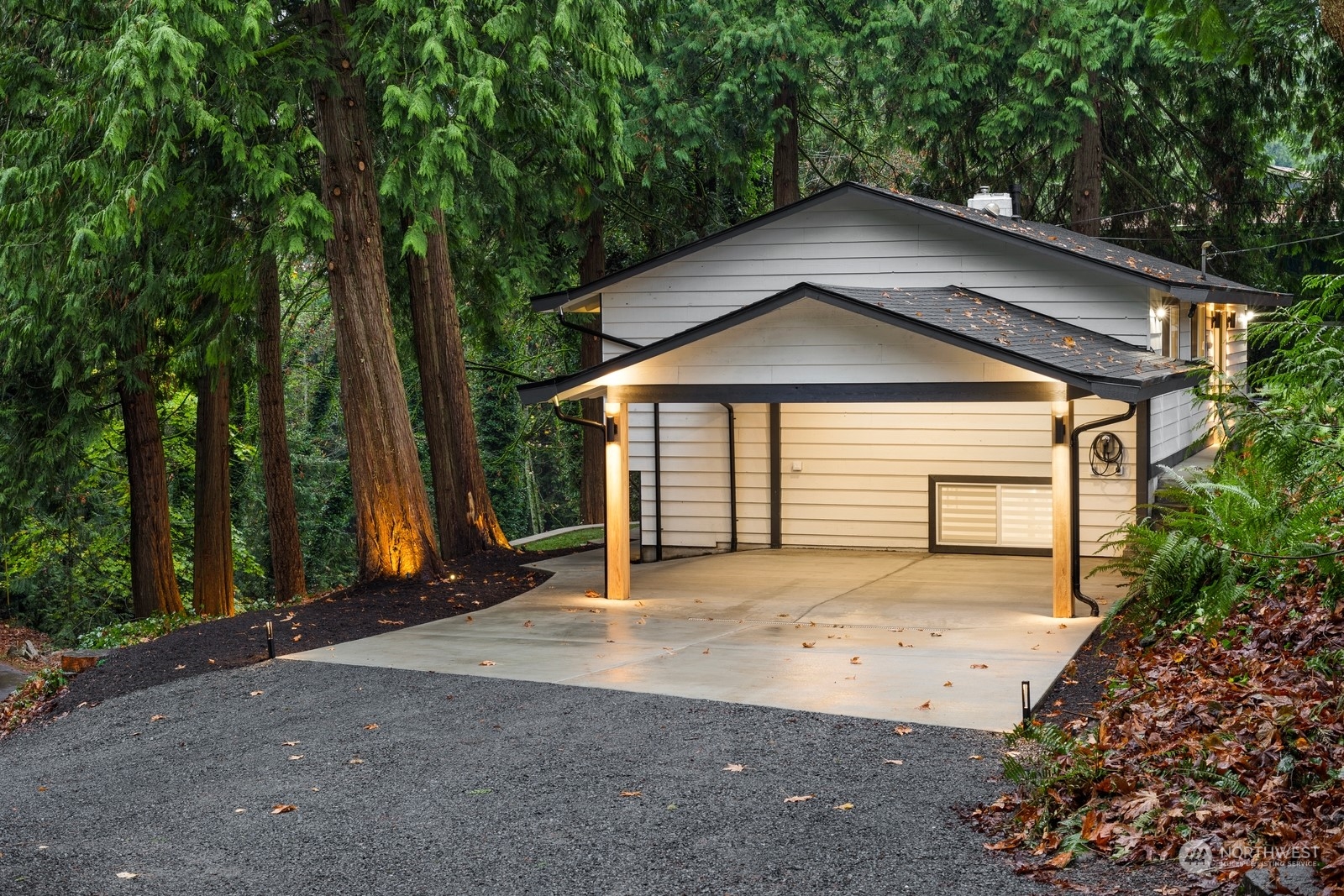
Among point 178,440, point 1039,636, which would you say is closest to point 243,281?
point 1039,636

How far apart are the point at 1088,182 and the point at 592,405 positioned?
884 cm

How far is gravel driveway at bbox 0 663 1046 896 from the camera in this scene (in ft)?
17.7

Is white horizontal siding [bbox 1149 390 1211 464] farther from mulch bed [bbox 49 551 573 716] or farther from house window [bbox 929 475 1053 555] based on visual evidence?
mulch bed [bbox 49 551 573 716]

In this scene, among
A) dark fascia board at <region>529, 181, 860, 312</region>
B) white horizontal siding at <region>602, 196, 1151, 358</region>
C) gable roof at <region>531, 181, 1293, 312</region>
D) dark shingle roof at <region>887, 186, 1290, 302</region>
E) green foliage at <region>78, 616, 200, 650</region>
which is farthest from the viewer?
dark fascia board at <region>529, 181, 860, 312</region>

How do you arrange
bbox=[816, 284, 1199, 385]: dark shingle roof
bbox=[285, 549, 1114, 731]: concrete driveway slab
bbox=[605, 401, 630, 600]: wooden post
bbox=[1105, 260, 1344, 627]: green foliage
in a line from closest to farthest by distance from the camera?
bbox=[1105, 260, 1344, 627]: green foliage
bbox=[285, 549, 1114, 731]: concrete driveway slab
bbox=[816, 284, 1199, 385]: dark shingle roof
bbox=[605, 401, 630, 600]: wooden post

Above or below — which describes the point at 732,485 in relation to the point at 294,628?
above

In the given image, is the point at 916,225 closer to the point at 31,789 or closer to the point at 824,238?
the point at 824,238

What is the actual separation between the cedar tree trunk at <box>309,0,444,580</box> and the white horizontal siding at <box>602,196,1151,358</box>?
320cm

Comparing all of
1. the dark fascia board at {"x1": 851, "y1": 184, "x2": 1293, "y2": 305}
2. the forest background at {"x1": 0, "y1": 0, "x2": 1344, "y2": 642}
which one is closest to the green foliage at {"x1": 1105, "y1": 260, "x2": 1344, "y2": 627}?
the forest background at {"x1": 0, "y1": 0, "x2": 1344, "y2": 642}

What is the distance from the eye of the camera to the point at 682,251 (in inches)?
586

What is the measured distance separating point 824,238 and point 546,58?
4.60 meters

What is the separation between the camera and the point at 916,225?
47.2ft

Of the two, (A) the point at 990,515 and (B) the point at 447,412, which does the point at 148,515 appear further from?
(A) the point at 990,515

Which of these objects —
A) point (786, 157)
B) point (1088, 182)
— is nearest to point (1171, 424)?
point (1088, 182)
